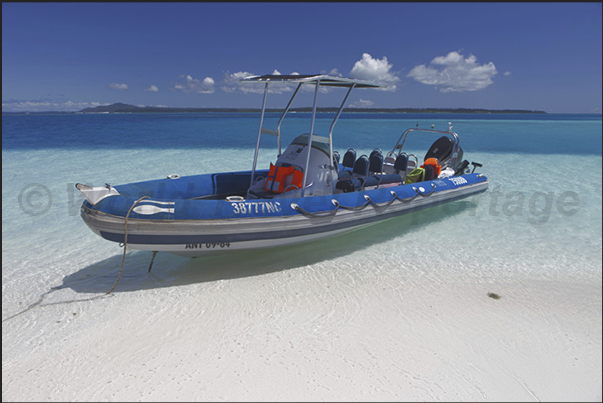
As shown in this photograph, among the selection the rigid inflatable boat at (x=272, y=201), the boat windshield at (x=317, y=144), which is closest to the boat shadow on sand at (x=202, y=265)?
the rigid inflatable boat at (x=272, y=201)

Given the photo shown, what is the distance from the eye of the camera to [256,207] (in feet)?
14.2

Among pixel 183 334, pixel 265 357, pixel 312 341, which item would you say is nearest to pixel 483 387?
pixel 312 341

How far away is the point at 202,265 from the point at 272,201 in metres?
1.28

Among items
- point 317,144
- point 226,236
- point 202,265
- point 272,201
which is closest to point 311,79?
point 317,144

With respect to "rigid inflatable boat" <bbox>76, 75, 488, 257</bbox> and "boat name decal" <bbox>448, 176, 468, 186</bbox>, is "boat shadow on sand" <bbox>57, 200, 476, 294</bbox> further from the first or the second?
"boat name decal" <bbox>448, 176, 468, 186</bbox>

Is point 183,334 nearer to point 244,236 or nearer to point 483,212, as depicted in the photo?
point 244,236

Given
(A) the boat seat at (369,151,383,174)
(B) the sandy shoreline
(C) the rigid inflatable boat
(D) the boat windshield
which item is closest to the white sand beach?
(B) the sandy shoreline

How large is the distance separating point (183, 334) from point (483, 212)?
242 inches

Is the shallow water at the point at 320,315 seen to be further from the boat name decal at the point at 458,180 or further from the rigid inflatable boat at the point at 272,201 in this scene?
the boat name decal at the point at 458,180

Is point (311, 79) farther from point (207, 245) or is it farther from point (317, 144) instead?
point (207, 245)

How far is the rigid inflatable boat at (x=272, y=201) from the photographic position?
3961 mm

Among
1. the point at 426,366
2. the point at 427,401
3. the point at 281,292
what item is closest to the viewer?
the point at 427,401

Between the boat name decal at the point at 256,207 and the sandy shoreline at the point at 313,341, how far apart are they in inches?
32.8

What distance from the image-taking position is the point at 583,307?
3613 millimetres
